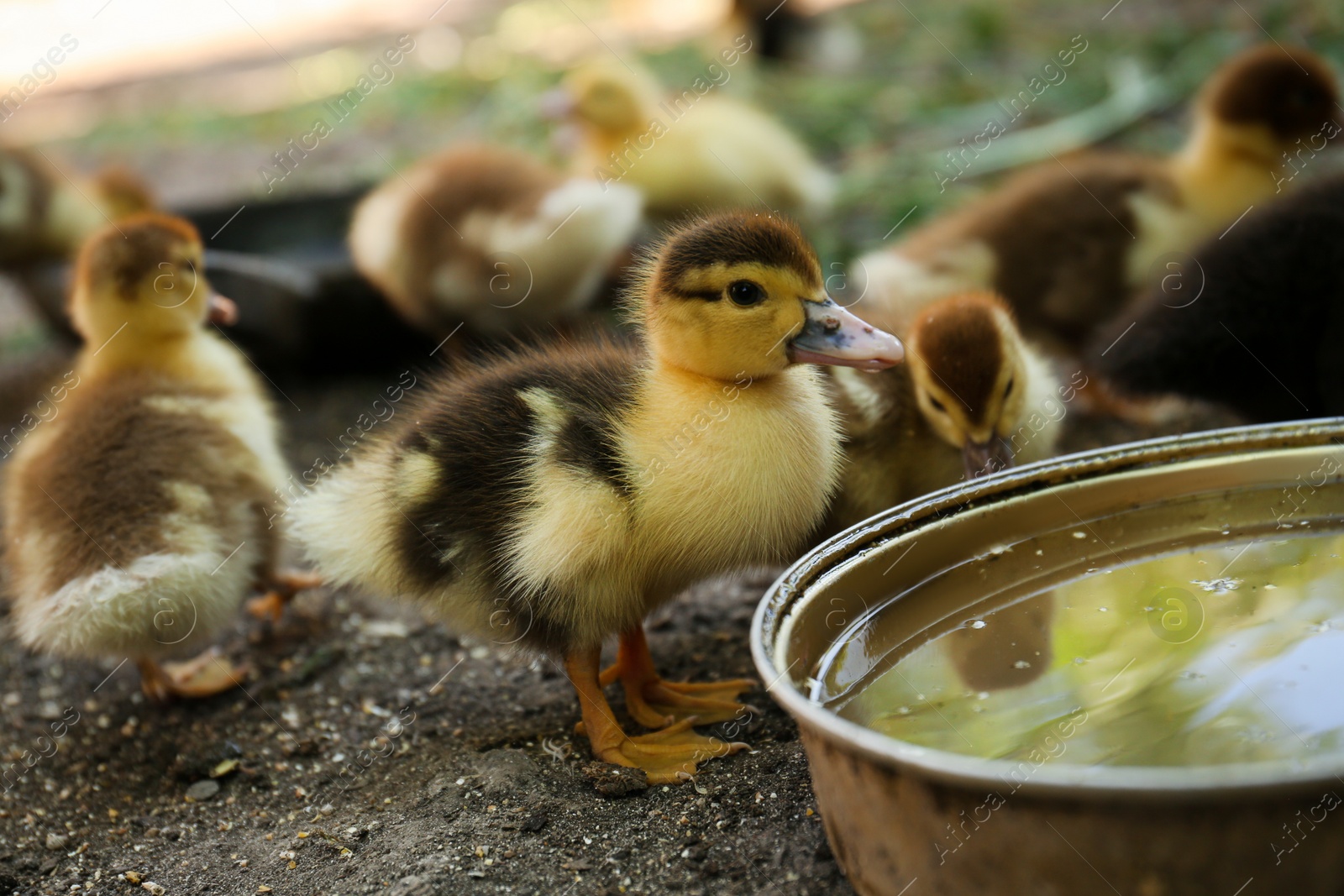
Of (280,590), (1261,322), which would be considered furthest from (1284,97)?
(280,590)

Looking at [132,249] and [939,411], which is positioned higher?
[132,249]

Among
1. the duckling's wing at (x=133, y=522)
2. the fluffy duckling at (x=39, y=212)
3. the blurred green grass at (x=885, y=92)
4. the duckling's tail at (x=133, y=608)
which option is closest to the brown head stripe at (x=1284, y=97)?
the blurred green grass at (x=885, y=92)

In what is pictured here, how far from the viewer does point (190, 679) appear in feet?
8.45

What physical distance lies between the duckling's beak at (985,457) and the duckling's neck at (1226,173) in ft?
5.19

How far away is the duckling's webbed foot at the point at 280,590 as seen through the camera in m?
2.79

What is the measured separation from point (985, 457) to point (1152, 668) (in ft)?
2.05

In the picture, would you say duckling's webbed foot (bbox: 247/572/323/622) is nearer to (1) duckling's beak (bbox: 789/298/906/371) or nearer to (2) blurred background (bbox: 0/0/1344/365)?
(1) duckling's beak (bbox: 789/298/906/371)

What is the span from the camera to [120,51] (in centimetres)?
934

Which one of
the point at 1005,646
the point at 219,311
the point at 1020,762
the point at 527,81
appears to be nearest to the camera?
the point at 1020,762

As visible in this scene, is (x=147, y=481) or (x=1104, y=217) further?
(x=1104, y=217)

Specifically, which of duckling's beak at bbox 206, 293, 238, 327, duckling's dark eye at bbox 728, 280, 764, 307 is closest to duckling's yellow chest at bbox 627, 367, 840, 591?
duckling's dark eye at bbox 728, 280, 764, 307

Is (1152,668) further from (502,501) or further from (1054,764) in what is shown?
(502,501)

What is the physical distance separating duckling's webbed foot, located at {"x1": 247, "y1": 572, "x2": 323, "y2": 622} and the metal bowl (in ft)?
4.81

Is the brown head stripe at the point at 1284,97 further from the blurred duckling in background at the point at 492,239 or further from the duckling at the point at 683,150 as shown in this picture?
the blurred duckling in background at the point at 492,239
